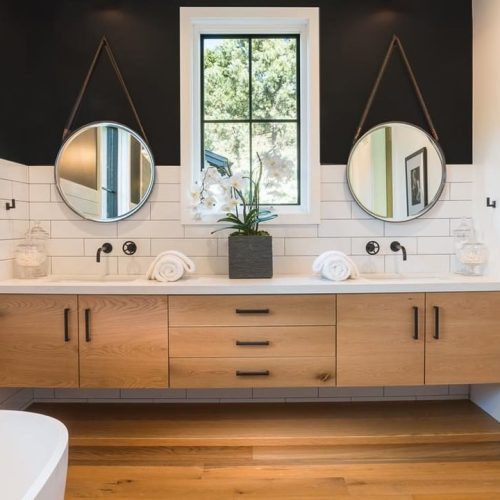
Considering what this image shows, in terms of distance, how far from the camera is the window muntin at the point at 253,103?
9.59 feet

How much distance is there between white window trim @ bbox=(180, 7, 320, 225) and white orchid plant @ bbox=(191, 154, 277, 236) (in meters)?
0.14

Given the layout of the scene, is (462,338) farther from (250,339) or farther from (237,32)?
(237,32)

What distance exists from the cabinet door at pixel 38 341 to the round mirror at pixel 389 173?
1.95m

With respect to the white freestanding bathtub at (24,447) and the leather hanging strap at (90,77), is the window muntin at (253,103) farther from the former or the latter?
the white freestanding bathtub at (24,447)

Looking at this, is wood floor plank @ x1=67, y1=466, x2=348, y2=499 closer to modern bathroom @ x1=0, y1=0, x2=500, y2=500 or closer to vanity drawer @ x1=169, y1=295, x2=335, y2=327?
modern bathroom @ x1=0, y1=0, x2=500, y2=500

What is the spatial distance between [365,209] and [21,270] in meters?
2.25

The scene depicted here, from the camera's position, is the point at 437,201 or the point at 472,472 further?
the point at 437,201

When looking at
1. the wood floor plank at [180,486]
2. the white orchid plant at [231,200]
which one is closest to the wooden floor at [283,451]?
the wood floor plank at [180,486]

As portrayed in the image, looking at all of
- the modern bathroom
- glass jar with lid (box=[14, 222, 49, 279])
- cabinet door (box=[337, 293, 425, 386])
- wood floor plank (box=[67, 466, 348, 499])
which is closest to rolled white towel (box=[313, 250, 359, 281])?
the modern bathroom

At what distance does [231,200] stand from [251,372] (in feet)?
3.29

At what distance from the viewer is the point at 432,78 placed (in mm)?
2811

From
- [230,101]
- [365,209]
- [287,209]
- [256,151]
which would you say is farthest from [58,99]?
[365,209]

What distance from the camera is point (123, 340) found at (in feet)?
7.59

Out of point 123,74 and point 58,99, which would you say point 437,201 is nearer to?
point 123,74
